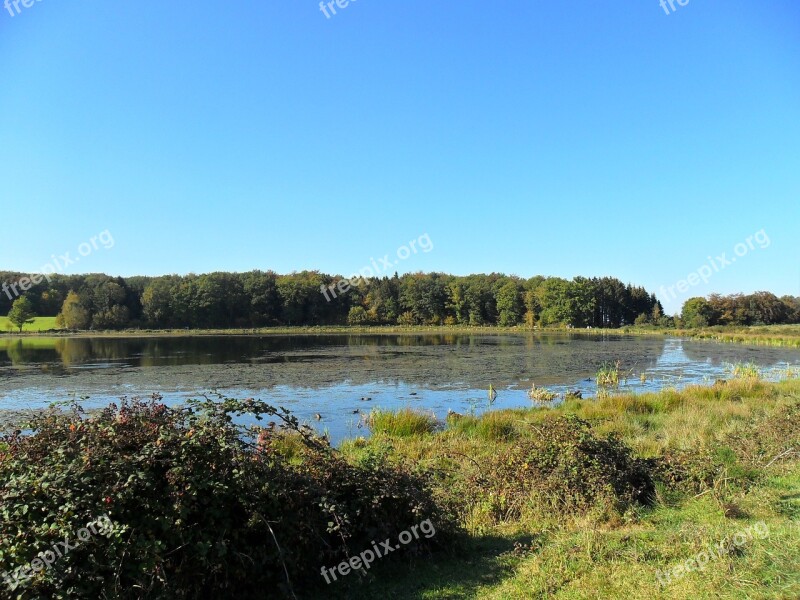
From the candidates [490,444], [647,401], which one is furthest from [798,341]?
[490,444]

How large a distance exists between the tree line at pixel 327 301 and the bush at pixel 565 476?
97.5 metres

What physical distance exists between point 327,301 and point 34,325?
51.7 meters

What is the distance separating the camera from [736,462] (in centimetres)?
733

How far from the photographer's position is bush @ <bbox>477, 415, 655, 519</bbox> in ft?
20.2

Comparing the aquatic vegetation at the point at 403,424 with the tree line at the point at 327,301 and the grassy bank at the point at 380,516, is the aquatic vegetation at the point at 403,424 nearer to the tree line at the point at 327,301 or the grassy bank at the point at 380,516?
the grassy bank at the point at 380,516

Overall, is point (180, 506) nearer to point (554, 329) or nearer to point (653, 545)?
point (653, 545)

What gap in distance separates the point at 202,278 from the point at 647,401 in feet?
338

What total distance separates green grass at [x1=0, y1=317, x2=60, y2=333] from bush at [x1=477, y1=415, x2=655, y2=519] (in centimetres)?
9615

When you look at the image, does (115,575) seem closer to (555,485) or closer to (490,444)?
(555,485)

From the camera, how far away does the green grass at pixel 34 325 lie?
82.8 m

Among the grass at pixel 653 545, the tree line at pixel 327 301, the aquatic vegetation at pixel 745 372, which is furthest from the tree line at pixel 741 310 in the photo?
the grass at pixel 653 545

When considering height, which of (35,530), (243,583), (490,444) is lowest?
(490,444)

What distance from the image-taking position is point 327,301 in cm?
11125

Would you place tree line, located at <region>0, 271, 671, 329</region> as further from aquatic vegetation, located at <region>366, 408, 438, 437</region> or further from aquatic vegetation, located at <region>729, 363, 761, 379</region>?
aquatic vegetation, located at <region>366, 408, 438, 437</region>
